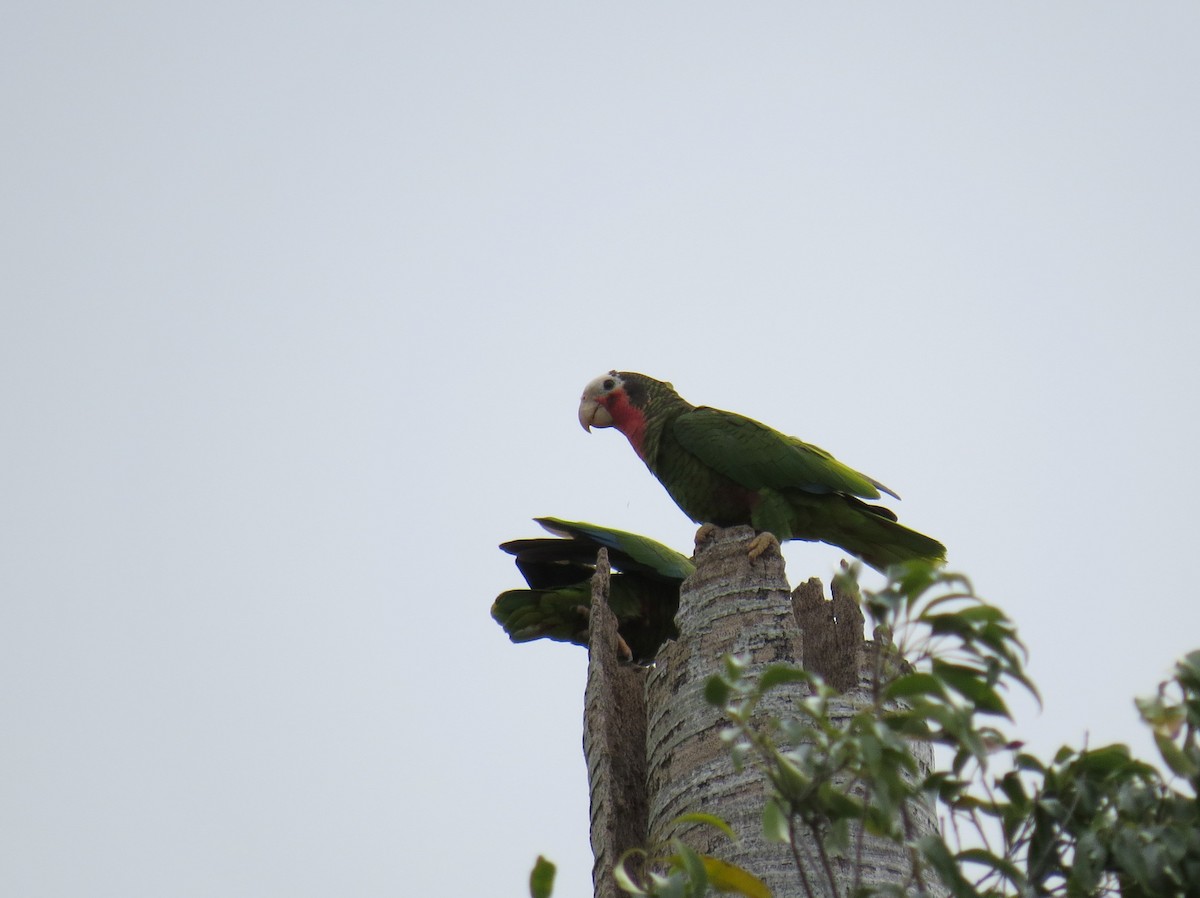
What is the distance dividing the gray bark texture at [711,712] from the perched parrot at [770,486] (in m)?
1.89

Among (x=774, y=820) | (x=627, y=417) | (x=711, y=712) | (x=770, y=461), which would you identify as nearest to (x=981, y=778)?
(x=774, y=820)

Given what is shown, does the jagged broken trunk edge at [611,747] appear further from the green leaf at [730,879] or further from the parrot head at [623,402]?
the parrot head at [623,402]

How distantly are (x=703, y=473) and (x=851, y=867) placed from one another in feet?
12.1

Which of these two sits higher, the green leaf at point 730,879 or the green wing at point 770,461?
the green wing at point 770,461

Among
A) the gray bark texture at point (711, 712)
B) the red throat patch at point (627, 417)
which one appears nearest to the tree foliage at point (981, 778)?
the gray bark texture at point (711, 712)

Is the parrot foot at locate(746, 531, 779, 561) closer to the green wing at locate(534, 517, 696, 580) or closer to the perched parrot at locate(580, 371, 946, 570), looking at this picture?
the perched parrot at locate(580, 371, 946, 570)

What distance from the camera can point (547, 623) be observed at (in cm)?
903

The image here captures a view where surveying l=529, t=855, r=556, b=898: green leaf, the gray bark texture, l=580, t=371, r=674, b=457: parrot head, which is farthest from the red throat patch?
l=529, t=855, r=556, b=898: green leaf

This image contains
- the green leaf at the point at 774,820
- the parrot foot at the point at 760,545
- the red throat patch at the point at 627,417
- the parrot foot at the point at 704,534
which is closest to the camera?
the green leaf at the point at 774,820

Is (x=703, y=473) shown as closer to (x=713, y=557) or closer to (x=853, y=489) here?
(x=853, y=489)

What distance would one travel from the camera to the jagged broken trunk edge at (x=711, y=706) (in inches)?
177

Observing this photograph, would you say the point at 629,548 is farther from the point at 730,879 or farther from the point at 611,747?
the point at 730,879

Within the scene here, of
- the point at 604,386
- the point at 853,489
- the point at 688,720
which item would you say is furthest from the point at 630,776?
the point at 604,386

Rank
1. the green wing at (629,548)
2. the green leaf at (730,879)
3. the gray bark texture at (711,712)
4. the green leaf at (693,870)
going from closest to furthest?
1. the green leaf at (693,870)
2. the green leaf at (730,879)
3. the gray bark texture at (711,712)
4. the green wing at (629,548)
